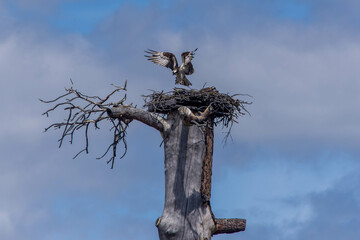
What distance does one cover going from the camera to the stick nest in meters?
15.4

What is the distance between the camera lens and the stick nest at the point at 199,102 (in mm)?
15422

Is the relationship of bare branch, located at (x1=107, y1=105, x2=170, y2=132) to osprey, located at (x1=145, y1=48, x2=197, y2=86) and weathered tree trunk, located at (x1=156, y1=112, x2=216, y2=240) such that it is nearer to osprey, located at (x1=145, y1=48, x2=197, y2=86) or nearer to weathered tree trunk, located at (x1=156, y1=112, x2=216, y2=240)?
weathered tree trunk, located at (x1=156, y1=112, x2=216, y2=240)

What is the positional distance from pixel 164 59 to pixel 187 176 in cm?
426

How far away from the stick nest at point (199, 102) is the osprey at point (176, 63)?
251cm

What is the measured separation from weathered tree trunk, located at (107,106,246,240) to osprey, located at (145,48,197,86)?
308 cm

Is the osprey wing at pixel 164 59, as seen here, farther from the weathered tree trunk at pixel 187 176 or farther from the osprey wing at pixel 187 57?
the weathered tree trunk at pixel 187 176

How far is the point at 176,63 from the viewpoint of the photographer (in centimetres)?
1855

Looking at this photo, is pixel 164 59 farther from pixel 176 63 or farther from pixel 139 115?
pixel 139 115

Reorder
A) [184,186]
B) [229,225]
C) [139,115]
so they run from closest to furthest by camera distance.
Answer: [184,186] → [229,225] → [139,115]

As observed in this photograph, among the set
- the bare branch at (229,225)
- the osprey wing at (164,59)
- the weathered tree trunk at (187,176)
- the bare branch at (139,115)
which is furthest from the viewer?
the osprey wing at (164,59)

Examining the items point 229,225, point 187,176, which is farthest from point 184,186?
point 229,225

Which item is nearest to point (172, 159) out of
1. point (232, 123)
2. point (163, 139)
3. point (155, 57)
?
point (163, 139)

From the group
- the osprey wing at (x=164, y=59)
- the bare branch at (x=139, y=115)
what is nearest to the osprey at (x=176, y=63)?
Answer: the osprey wing at (x=164, y=59)

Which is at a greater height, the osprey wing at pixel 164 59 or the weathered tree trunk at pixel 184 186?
the osprey wing at pixel 164 59
